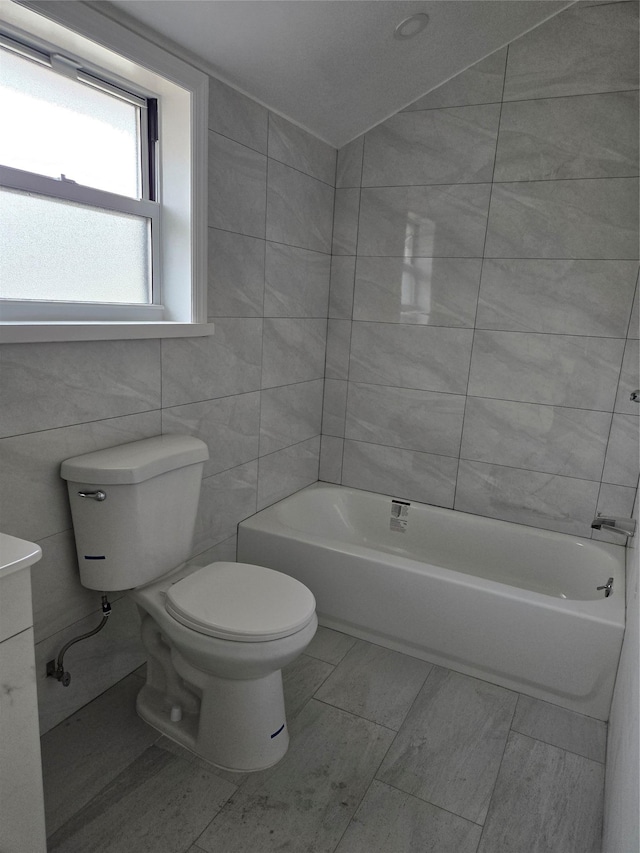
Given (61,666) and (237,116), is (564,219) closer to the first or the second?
(237,116)

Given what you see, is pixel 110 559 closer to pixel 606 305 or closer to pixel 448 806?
pixel 448 806

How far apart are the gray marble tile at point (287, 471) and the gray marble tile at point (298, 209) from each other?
0.94m

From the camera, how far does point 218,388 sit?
2227 millimetres

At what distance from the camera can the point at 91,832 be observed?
58.4 inches

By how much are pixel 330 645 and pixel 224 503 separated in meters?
0.71

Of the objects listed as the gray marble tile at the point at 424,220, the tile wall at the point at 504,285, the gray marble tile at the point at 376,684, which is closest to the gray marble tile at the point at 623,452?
the tile wall at the point at 504,285

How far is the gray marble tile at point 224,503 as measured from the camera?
2.27 meters

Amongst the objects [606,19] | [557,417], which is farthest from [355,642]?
[606,19]

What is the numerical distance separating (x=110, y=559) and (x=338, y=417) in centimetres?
156

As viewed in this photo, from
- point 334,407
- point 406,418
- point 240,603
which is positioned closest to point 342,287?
point 334,407

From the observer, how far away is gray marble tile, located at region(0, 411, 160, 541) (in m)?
1.54

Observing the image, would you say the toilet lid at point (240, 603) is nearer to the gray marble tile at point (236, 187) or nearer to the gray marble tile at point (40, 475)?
the gray marble tile at point (40, 475)

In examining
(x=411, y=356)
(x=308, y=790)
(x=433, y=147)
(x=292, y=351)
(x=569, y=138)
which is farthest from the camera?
(x=411, y=356)

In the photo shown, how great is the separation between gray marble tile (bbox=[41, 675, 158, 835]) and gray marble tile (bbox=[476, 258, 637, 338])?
2048 millimetres
